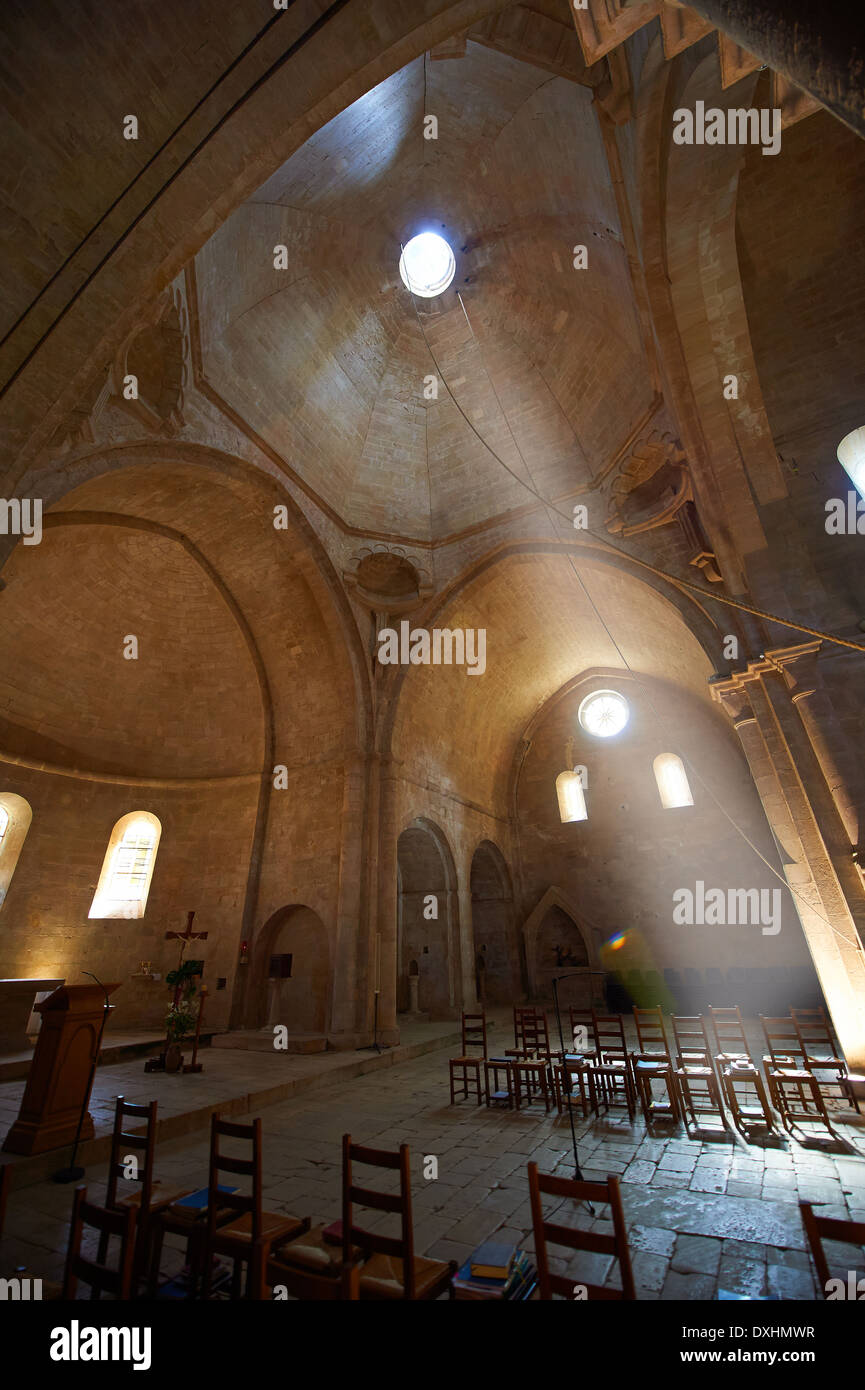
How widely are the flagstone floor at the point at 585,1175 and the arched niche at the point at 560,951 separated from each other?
394 inches

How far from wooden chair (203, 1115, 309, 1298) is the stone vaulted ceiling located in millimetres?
10914

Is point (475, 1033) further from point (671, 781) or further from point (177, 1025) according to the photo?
point (671, 781)

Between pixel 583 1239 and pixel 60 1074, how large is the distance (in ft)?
17.7

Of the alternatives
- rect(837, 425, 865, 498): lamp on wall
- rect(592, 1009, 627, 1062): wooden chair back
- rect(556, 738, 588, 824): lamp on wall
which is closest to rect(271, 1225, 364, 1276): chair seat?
rect(592, 1009, 627, 1062): wooden chair back

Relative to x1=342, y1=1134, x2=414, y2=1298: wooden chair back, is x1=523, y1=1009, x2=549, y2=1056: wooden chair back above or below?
above

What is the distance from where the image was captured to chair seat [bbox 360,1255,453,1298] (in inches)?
98.7

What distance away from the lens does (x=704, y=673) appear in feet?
39.5

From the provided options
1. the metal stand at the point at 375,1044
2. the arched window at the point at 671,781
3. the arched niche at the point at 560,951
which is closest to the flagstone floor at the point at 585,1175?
the metal stand at the point at 375,1044

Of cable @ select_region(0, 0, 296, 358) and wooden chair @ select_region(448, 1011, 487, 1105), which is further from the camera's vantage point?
wooden chair @ select_region(448, 1011, 487, 1105)

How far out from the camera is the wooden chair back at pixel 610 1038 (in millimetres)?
7195

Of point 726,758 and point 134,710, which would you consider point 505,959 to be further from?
point 134,710

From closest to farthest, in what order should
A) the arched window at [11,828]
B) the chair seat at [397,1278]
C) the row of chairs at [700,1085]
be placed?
the chair seat at [397,1278], the row of chairs at [700,1085], the arched window at [11,828]

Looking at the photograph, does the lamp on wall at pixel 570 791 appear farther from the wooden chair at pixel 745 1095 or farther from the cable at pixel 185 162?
the cable at pixel 185 162

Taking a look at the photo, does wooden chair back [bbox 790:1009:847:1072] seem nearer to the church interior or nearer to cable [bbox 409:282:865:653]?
the church interior
